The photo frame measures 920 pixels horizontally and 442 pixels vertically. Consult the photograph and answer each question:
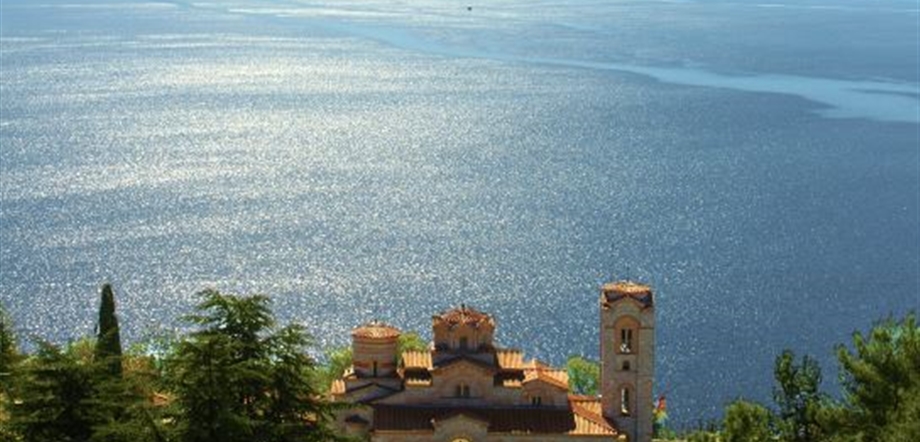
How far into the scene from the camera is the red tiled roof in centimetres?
5626

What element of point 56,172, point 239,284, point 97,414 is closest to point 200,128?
point 56,172

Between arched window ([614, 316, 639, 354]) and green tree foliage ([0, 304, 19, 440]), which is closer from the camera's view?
green tree foliage ([0, 304, 19, 440])

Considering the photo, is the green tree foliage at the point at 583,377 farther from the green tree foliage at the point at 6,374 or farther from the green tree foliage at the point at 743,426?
the green tree foliage at the point at 6,374

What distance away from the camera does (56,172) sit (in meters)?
145

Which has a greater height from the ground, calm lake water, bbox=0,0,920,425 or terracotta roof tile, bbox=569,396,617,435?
calm lake water, bbox=0,0,920,425

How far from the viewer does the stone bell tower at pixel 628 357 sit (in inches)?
2344

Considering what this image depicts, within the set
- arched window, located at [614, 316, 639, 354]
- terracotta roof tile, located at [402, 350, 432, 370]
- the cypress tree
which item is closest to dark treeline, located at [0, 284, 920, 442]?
the cypress tree

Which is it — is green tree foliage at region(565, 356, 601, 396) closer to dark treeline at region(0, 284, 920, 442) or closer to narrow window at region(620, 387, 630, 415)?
narrow window at region(620, 387, 630, 415)

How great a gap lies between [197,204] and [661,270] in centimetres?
4659

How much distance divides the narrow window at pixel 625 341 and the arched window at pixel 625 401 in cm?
178

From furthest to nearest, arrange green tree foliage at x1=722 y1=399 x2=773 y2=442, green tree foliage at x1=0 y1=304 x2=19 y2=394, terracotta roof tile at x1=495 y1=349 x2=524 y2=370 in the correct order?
terracotta roof tile at x1=495 y1=349 x2=524 y2=370 < green tree foliage at x1=722 y1=399 x2=773 y2=442 < green tree foliage at x1=0 y1=304 x2=19 y2=394

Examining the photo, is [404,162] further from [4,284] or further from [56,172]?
[4,284]

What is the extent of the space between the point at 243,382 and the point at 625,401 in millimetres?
29445

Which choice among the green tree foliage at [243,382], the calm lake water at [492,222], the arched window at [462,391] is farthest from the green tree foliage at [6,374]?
the calm lake water at [492,222]
